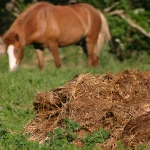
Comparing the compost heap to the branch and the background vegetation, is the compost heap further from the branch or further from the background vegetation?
A: the branch

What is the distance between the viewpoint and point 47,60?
22109 millimetres

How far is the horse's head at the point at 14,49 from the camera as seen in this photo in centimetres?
1588

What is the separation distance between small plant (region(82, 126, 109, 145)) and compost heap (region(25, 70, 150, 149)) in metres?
0.06

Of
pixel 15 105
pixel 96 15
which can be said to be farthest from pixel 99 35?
pixel 15 105

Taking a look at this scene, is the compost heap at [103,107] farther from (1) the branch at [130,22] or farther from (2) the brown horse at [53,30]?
(1) the branch at [130,22]

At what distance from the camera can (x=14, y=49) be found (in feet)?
52.6

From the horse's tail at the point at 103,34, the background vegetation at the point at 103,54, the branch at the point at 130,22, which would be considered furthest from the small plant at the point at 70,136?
the branch at the point at 130,22

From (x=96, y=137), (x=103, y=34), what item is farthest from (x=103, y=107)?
(x=103, y=34)

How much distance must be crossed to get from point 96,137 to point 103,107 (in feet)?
1.56

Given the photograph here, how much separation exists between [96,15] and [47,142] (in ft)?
38.4

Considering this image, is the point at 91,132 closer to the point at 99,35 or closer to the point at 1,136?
the point at 1,136

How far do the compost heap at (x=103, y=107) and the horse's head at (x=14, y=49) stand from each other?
7.85m

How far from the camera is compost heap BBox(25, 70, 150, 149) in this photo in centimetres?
707

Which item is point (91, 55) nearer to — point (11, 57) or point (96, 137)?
point (11, 57)
